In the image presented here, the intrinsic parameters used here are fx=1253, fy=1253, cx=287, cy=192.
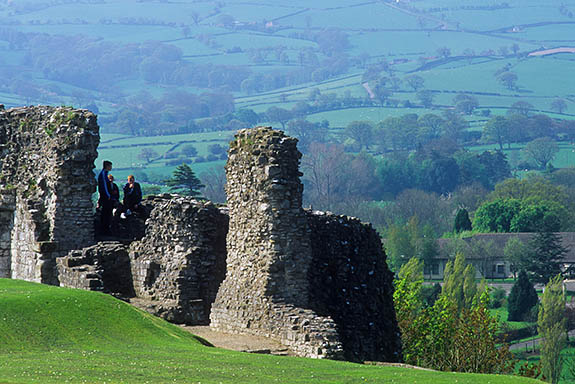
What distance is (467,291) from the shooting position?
4405 inches

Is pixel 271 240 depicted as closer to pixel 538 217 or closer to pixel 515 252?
pixel 515 252

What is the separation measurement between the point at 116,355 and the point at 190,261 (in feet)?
30.3

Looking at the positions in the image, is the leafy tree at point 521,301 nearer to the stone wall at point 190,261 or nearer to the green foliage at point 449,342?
the green foliage at point 449,342

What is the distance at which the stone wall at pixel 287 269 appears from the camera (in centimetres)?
2897

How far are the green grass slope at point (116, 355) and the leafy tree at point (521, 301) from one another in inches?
4230

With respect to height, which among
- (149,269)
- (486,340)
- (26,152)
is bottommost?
(486,340)

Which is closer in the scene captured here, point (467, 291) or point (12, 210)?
point (12, 210)

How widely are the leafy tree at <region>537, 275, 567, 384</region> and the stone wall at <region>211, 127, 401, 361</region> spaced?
2529 inches

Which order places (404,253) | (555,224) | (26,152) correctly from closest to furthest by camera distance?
(26,152) < (404,253) < (555,224)

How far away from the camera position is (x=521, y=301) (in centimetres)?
13375

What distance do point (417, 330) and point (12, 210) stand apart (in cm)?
2133

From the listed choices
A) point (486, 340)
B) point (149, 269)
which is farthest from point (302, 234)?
point (486, 340)

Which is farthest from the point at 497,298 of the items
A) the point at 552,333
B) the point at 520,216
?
the point at 520,216

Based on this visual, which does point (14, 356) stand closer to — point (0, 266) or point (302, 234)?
point (302, 234)
